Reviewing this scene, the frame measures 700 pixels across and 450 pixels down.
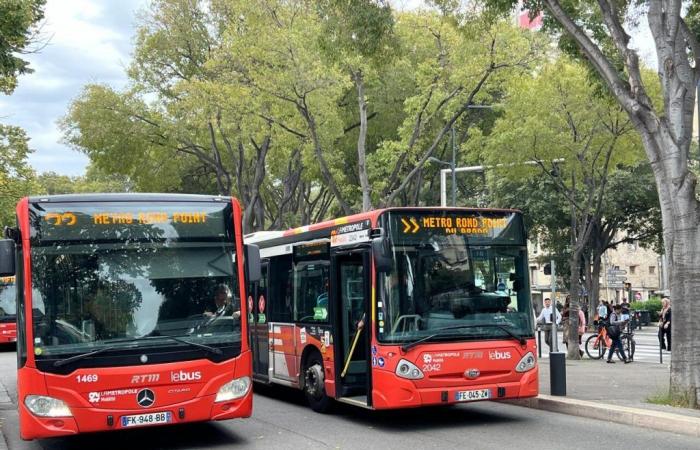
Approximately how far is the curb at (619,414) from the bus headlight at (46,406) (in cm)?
688

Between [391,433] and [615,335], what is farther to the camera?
[615,335]

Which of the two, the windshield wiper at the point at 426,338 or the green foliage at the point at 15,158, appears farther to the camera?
the green foliage at the point at 15,158

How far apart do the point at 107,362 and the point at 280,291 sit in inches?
215

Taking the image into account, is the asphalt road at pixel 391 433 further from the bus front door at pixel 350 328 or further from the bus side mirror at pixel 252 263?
the bus side mirror at pixel 252 263

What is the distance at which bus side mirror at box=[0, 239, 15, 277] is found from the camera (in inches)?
357

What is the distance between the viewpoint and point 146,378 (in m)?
8.91

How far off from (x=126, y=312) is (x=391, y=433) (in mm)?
3684

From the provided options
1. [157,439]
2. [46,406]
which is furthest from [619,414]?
[46,406]

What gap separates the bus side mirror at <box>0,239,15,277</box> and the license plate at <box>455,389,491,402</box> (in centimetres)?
547

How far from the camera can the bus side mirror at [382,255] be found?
10.2 m

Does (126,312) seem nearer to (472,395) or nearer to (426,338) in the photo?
(426,338)

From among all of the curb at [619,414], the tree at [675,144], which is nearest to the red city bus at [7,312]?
the curb at [619,414]

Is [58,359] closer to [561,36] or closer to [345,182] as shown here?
[561,36]

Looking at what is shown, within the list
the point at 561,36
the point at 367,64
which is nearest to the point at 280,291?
the point at 561,36
